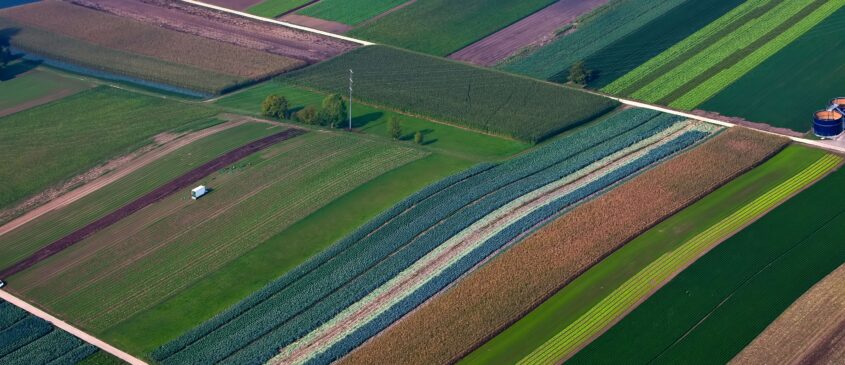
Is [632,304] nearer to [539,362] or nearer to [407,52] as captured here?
[539,362]

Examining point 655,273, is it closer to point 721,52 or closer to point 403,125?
point 403,125

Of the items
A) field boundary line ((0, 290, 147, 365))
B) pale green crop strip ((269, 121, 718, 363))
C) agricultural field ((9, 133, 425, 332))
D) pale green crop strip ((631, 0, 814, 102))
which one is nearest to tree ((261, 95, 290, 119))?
agricultural field ((9, 133, 425, 332))

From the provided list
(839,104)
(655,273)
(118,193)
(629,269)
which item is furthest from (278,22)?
(655,273)

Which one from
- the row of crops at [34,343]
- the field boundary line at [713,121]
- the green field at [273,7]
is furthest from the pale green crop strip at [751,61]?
the row of crops at [34,343]

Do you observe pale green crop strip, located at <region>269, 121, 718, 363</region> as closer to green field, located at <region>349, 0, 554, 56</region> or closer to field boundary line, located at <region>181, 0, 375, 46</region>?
green field, located at <region>349, 0, 554, 56</region>

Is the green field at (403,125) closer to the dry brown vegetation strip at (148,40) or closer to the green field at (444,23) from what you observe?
the dry brown vegetation strip at (148,40)

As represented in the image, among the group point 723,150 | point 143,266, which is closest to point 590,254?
point 723,150
